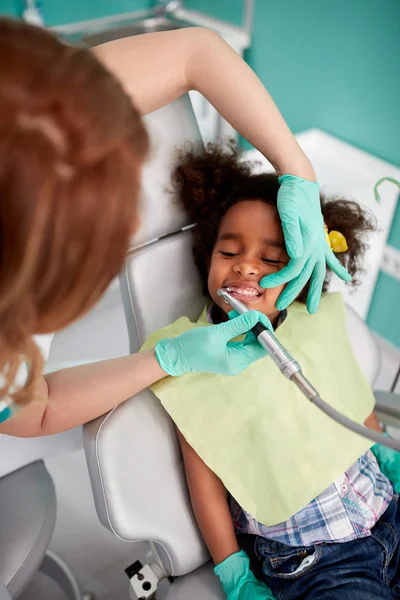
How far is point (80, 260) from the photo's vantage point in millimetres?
494

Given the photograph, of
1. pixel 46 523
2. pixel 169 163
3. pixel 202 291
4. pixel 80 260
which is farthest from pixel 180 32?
pixel 46 523

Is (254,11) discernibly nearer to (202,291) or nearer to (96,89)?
(202,291)

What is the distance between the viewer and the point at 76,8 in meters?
2.67

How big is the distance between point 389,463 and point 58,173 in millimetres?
1087

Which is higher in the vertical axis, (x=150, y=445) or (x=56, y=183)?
(x=56, y=183)

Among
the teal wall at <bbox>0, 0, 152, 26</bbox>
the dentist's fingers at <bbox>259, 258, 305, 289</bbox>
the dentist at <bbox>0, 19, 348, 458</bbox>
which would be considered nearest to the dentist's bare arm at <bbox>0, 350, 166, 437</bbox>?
the dentist at <bbox>0, 19, 348, 458</bbox>

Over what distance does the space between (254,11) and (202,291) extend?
1779 mm

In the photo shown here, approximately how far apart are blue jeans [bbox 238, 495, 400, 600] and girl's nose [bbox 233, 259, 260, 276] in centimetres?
57

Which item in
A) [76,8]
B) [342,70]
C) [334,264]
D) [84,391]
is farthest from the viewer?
[76,8]

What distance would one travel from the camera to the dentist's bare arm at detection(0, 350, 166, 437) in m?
0.88

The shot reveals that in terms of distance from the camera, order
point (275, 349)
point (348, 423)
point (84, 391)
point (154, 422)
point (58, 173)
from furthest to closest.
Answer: point (154, 422)
point (84, 391)
point (275, 349)
point (348, 423)
point (58, 173)

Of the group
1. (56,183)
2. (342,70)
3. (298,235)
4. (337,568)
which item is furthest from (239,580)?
(342,70)

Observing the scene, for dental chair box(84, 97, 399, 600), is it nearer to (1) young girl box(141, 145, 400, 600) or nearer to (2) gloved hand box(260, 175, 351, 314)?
(1) young girl box(141, 145, 400, 600)

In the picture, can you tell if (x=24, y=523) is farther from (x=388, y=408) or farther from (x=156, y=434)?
(x=388, y=408)
